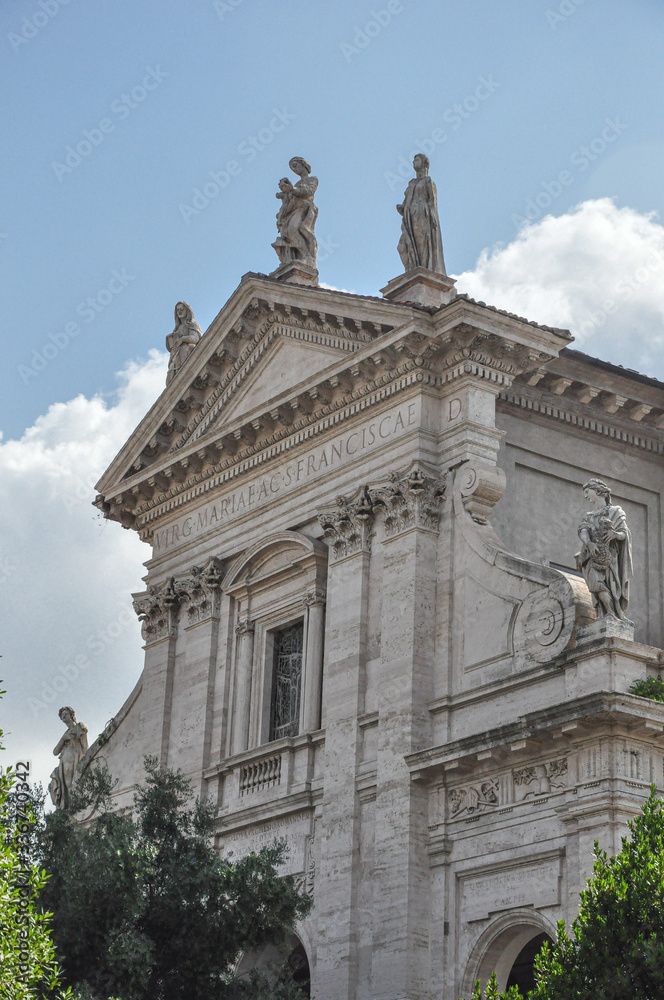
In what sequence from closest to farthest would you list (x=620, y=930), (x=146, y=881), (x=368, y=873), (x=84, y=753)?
(x=620, y=930), (x=146, y=881), (x=368, y=873), (x=84, y=753)

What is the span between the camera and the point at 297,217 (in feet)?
96.9

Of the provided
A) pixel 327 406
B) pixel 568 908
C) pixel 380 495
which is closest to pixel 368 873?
pixel 568 908

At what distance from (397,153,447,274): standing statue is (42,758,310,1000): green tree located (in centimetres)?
933

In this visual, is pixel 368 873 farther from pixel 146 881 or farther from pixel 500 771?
pixel 146 881

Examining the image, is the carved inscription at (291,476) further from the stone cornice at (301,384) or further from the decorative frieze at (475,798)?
the decorative frieze at (475,798)

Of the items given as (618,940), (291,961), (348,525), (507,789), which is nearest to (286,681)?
(348,525)

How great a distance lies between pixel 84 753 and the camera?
31.4 meters

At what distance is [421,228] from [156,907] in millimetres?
11255

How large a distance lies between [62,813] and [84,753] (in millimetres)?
10562

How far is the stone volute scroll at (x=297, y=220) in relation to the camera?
29.4 m

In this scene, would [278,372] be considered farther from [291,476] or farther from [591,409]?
[591,409]

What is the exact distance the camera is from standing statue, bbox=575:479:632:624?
70.8 ft

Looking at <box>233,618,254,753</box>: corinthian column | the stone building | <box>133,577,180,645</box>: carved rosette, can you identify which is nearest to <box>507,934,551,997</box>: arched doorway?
the stone building

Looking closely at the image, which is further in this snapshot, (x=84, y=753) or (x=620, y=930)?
(x=84, y=753)
